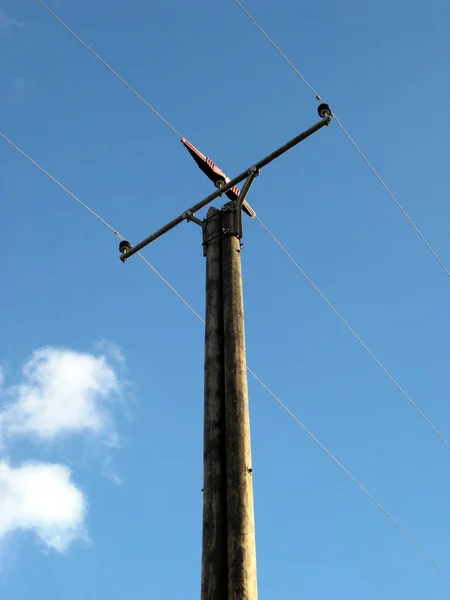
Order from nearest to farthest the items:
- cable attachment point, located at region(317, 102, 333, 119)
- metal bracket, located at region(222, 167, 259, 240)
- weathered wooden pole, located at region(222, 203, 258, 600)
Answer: weathered wooden pole, located at region(222, 203, 258, 600)
metal bracket, located at region(222, 167, 259, 240)
cable attachment point, located at region(317, 102, 333, 119)

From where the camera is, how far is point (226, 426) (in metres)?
4.86

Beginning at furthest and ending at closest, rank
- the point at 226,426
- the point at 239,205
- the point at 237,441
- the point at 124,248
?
1. the point at 124,248
2. the point at 239,205
3. the point at 226,426
4. the point at 237,441

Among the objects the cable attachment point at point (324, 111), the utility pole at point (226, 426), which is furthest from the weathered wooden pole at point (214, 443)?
the cable attachment point at point (324, 111)

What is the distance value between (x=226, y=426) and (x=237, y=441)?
0.16 metres

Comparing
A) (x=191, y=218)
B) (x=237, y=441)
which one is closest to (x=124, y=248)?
(x=191, y=218)

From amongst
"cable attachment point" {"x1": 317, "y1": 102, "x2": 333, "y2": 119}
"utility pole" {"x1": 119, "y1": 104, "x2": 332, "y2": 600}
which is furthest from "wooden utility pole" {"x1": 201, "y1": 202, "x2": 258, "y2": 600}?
"cable attachment point" {"x1": 317, "y1": 102, "x2": 333, "y2": 119}

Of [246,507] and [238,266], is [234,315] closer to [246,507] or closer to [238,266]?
[238,266]

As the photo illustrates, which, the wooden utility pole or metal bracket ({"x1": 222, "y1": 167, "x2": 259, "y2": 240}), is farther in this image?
metal bracket ({"x1": 222, "y1": 167, "x2": 259, "y2": 240})

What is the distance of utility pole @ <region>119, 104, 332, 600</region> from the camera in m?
4.28

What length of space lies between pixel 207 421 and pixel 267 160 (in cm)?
268

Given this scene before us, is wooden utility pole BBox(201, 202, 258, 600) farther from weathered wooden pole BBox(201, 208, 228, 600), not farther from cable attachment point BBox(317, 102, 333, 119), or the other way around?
→ cable attachment point BBox(317, 102, 333, 119)

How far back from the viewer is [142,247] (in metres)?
7.28

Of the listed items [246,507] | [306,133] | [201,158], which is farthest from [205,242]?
[246,507]

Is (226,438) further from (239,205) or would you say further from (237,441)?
(239,205)
